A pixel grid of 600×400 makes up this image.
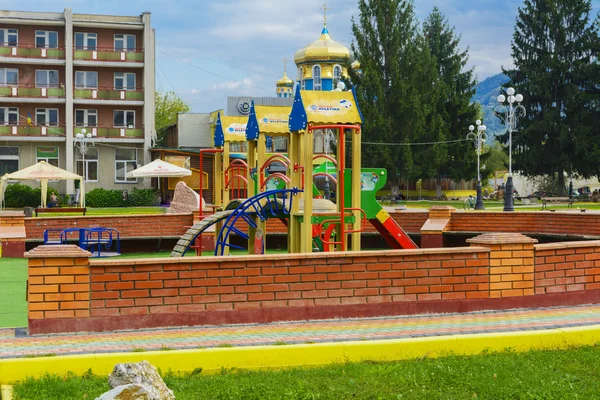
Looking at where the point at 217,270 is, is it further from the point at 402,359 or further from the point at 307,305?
the point at 402,359

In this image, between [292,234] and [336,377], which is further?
[292,234]

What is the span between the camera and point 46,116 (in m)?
54.9

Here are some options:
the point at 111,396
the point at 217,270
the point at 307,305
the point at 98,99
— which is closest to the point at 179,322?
the point at 217,270

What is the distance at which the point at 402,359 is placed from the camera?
7.02m

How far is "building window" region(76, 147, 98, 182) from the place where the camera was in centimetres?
5578

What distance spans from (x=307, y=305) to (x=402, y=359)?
1586 mm

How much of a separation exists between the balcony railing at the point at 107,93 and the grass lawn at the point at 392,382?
5024cm

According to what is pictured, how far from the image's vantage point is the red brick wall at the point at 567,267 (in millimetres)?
9125

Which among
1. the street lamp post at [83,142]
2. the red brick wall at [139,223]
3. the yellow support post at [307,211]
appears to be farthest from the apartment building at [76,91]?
the yellow support post at [307,211]

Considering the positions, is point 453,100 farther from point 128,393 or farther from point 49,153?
point 128,393

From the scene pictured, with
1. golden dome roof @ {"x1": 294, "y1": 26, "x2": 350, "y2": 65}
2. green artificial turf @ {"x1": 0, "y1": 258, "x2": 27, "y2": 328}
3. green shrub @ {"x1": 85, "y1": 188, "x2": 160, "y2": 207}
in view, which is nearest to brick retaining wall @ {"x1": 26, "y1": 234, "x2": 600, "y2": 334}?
green artificial turf @ {"x1": 0, "y1": 258, "x2": 27, "y2": 328}

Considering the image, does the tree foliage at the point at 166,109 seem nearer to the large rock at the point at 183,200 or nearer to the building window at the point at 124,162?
the building window at the point at 124,162

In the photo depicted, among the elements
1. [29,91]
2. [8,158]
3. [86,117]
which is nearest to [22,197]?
[8,158]

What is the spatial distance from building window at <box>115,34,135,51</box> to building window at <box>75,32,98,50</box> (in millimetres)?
1410
